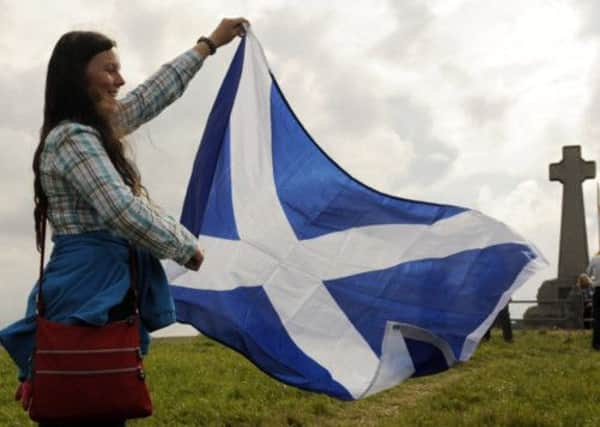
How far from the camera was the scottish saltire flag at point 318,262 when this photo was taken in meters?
4.39

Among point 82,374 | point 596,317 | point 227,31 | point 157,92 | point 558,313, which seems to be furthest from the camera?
point 558,313

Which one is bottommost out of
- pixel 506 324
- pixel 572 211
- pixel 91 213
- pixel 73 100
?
pixel 91 213

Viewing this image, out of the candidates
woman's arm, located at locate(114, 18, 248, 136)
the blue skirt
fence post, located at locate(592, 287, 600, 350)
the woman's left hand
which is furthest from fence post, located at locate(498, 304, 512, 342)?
the blue skirt

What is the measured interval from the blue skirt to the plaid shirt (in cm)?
6

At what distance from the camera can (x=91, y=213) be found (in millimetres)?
2762

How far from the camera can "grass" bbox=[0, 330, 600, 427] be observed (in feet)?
24.2

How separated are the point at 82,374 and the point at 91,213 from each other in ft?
1.77

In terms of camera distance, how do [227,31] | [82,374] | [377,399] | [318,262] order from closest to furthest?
[82,374] < [227,31] < [318,262] < [377,399]

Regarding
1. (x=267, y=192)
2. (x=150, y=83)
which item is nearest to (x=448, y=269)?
(x=267, y=192)

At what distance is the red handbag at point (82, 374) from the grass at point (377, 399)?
4.76 meters

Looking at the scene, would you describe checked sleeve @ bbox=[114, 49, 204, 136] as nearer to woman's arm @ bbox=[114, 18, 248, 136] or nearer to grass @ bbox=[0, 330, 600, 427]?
woman's arm @ bbox=[114, 18, 248, 136]

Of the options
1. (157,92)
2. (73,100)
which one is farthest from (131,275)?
(157,92)

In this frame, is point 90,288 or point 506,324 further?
point 506,324

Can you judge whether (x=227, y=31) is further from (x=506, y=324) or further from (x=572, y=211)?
(x=572, y=211)
